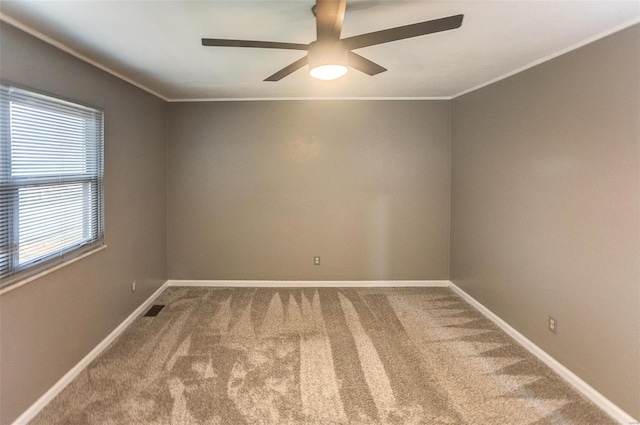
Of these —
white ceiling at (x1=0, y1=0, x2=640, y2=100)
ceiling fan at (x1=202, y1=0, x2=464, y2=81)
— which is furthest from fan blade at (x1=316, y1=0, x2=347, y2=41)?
white ceiling at (x1=0, y1=0, x2=640, y2=100)

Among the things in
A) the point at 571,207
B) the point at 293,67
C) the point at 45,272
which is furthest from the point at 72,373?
the point at 571,207

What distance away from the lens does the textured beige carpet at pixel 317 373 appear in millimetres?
2314

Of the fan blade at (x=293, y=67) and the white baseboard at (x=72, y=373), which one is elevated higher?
the fan blade at (x=293, y=67)

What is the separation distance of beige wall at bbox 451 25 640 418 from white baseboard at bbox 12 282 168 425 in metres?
3.54

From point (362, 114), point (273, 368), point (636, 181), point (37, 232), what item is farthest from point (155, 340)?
point (636, 181)

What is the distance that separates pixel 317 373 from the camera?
2.78 meters

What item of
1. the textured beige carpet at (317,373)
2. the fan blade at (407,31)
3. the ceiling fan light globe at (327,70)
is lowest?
the textured beige carpet at (317,373)

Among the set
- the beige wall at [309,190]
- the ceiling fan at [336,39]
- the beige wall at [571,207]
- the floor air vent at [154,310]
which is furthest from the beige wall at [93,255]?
the beige wall at [571,207]

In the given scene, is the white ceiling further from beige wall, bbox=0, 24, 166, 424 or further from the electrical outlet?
the electrical outlet

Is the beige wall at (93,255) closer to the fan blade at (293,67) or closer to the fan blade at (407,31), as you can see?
the fan blade at (293,67)

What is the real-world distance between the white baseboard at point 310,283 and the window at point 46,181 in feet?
6.11

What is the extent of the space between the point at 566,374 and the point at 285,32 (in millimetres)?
3047

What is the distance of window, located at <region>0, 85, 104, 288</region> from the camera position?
6.98ft

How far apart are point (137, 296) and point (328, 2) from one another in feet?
11.3
